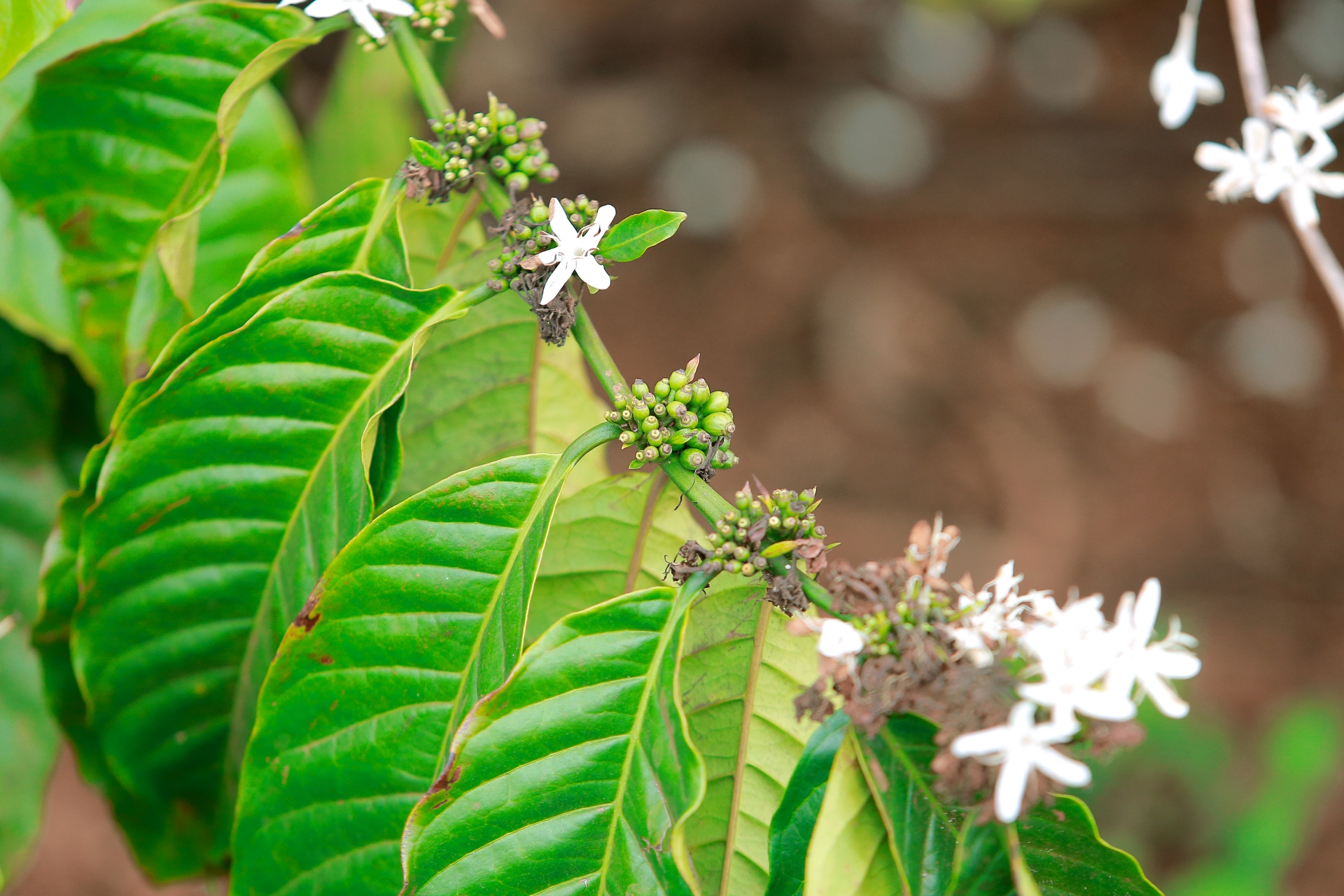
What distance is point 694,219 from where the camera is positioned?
12.7 ft

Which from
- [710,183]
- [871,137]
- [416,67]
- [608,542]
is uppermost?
[871,137]

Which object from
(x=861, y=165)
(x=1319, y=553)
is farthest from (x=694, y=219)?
(x=1319, y=553)

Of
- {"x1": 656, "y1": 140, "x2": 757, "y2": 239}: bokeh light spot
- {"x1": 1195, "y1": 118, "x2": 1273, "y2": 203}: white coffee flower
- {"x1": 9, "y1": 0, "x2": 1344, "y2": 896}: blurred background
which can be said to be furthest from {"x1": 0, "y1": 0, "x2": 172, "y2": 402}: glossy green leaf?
{"x1": 656, "y1": 140, "x2": 757, "y2": 239}: bokeh light spot

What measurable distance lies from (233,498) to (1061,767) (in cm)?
74

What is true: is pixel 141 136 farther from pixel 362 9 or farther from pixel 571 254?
pixel 571 254

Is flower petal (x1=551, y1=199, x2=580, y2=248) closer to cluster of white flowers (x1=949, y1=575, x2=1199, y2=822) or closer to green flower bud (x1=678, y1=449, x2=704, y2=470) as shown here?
green flower bud (x1=678, y1=449, x2=704, y2=470)

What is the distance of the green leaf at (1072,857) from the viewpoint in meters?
0.71

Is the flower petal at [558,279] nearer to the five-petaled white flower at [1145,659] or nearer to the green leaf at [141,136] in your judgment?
the green leaf at [141,136]

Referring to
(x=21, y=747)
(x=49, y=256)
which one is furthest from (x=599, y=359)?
(x=21, y=747)

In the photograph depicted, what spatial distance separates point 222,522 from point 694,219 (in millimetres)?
3154

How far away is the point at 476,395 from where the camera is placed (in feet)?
3.60

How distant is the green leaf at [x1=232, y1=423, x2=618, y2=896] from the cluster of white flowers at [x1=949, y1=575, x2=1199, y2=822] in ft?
1.15

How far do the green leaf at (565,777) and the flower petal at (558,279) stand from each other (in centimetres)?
26

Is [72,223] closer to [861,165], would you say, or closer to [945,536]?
[945,536]
